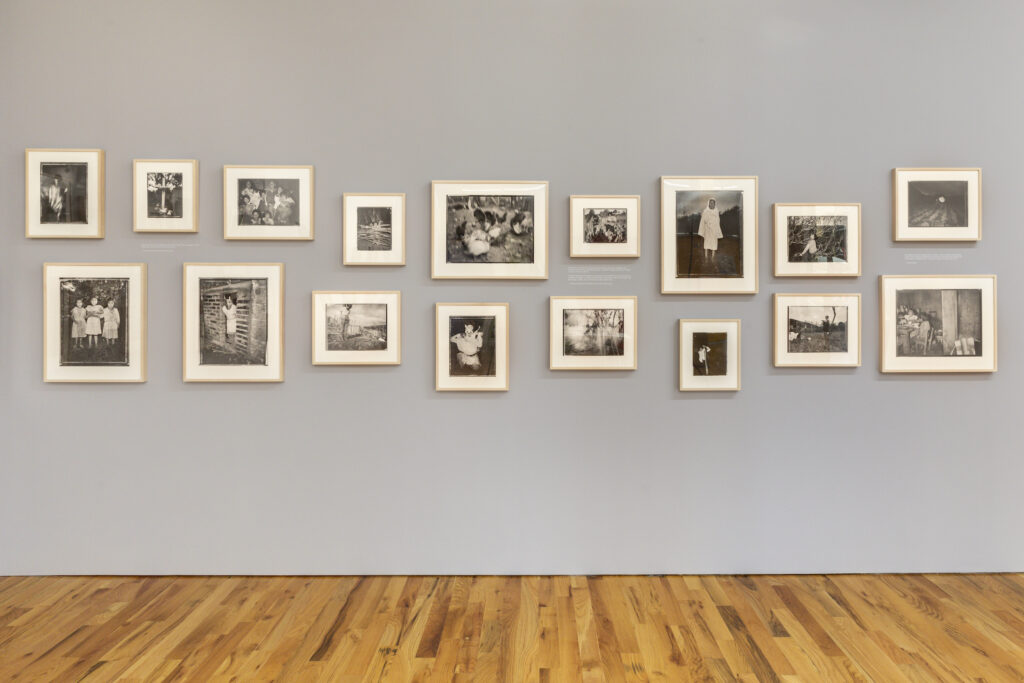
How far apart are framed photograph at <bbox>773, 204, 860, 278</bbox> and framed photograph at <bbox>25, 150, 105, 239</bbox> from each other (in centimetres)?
437

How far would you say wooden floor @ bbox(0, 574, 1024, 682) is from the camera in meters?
2.92

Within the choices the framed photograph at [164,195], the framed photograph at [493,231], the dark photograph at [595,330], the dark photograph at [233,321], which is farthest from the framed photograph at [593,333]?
the framed photograph at [164,195]

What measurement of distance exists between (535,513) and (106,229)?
3.32 meters

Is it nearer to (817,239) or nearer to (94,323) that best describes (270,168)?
(94,323)

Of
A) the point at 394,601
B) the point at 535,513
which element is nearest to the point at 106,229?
the point at 394,601

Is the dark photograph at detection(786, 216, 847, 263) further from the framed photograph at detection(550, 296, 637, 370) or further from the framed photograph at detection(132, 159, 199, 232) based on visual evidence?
the framed photograph at detection(132, 159, 199, 232)

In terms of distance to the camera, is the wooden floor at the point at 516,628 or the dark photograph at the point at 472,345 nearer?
the wooden floor at the point at 516,628

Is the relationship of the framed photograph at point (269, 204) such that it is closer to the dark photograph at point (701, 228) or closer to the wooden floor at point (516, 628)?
the wooden floor at point (516, 628)

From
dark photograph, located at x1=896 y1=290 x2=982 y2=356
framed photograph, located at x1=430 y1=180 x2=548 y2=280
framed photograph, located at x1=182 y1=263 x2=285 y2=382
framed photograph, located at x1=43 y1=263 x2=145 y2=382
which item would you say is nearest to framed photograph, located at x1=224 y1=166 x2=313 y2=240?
framed photograph, located at x1=182 y1=263 x2=285 y2=382

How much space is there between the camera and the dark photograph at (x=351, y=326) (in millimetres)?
3994

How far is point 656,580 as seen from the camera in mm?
3973

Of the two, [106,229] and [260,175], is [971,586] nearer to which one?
[260,175]

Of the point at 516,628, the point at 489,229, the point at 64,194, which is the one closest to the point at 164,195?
the point at 64,194

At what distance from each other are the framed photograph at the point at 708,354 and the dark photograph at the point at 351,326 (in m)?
1.96
